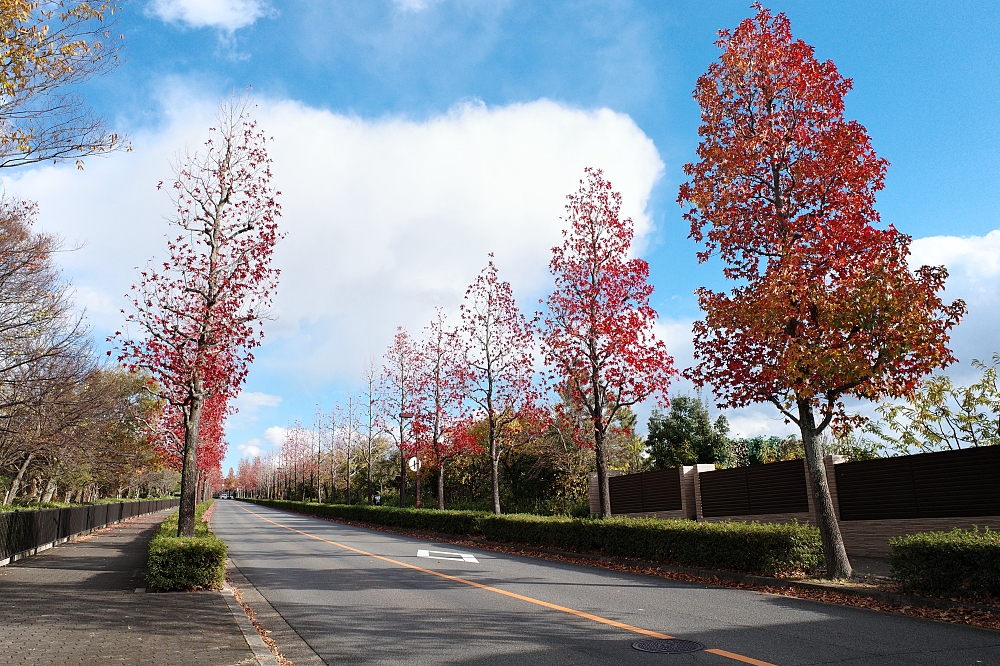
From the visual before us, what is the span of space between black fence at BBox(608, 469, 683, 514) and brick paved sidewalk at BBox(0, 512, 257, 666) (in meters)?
16.6

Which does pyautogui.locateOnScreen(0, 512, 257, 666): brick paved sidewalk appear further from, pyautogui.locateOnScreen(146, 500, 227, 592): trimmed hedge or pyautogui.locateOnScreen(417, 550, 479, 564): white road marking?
pyautogui.locateOnScreen(417, 550, 479, 564): white road marking

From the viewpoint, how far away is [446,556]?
17266 mm

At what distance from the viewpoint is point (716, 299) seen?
483 inches

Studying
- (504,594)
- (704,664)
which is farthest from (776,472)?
(704,664)

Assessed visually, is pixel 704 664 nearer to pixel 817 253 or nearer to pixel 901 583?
pixel 901 583

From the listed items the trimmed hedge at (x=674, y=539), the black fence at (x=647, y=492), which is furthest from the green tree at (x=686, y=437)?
the trimmed hedge at (x=674, y=539)

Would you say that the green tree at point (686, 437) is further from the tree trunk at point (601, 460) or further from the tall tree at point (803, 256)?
the tall tree at point (803, 256)

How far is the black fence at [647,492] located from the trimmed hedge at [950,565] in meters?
13.7

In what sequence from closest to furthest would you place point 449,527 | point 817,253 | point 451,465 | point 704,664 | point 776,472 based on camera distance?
point 704,664, point 817,253, point 776,472, point 449,527, point 451,465

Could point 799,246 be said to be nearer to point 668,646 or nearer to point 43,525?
point 668,646

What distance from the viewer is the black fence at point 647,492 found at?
23.2 metres

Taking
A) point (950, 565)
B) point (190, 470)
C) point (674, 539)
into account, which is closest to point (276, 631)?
point (190, 470)

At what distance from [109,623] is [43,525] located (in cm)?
1363

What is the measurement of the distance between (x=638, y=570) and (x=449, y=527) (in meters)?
12.1
